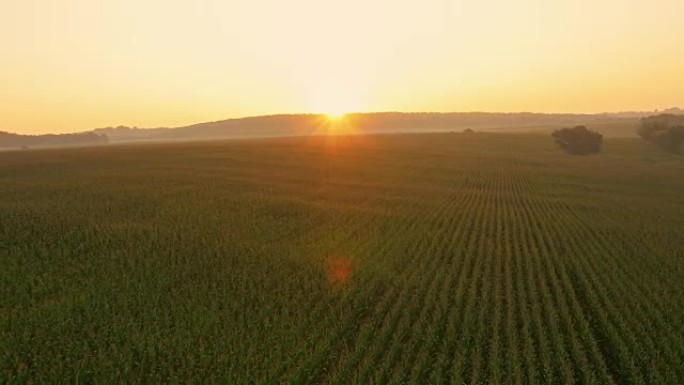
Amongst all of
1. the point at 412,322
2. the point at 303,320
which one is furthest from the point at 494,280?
the point at 303,320

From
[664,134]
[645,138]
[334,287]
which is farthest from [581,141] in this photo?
[334,287]

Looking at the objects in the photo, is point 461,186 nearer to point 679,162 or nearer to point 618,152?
point 679,162

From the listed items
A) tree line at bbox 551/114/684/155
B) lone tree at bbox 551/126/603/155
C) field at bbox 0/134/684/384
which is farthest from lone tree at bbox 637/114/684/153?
field at bbox 0/134/684/384

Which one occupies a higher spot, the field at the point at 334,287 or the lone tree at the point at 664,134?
the lone tree at the point at 664,134

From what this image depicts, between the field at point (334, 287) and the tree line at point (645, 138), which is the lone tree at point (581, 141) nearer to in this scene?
the tree line at point (645, 138)

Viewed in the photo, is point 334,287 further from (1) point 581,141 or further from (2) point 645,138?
(2) point 645,138

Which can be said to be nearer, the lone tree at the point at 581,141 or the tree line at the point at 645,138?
the tree line at the point at 645,138

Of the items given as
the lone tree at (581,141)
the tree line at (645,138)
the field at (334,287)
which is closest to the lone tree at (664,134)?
the tree line at (645,138)
